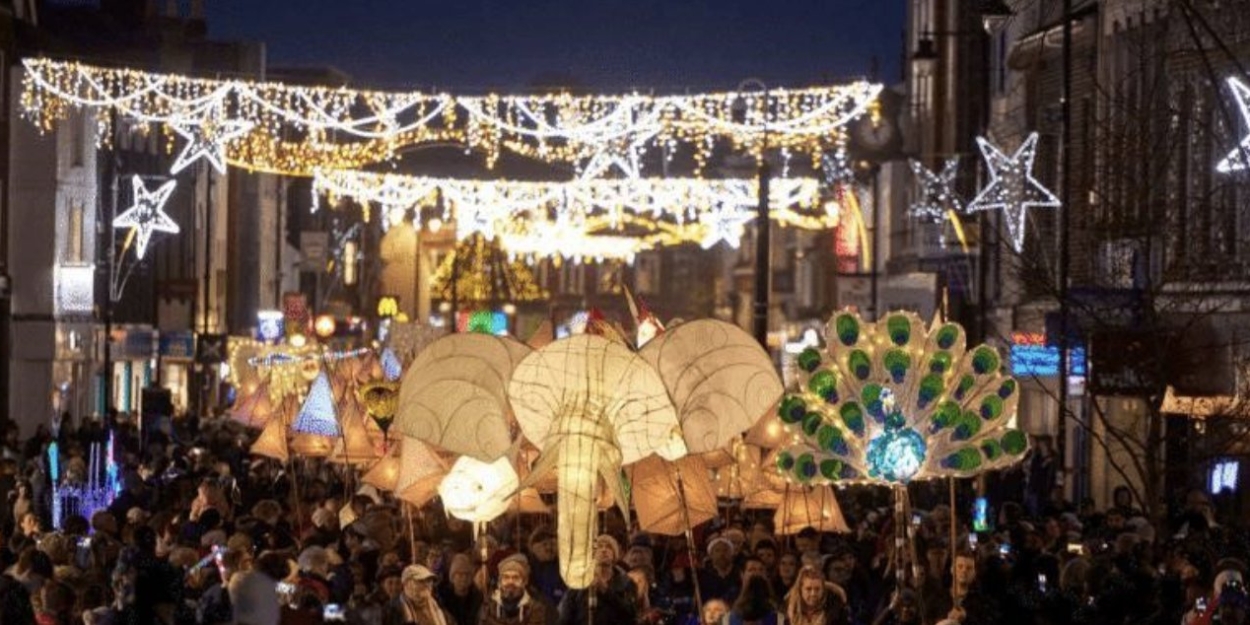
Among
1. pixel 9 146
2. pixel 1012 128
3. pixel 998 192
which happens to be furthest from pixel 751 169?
pixel 998 192

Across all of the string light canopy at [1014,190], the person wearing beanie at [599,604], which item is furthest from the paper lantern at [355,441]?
the string light canopy at [1014,190]

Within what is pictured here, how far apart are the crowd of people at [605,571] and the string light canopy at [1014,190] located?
12.4 meters

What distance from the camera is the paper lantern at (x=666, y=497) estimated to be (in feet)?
68.4

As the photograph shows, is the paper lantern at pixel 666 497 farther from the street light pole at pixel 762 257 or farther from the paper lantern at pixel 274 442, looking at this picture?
the street light pole at pixel 762 257

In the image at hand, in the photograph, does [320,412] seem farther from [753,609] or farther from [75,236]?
[75,236]

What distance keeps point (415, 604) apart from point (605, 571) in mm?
1626

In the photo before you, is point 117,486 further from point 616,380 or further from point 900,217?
point 900,217

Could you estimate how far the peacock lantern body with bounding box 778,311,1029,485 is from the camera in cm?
1780

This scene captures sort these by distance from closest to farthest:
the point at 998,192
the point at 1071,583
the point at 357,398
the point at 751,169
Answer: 1. the point at 1071,583
2. the point at 357,398
3. the point at 998,192
4. the point at 751,169

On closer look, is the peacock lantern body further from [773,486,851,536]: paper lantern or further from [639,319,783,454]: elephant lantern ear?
[773,486,851,536]: paper lantern

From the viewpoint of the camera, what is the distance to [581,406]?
16656 millimetres

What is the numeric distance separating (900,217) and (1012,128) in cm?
1755

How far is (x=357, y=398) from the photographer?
28.2 metres

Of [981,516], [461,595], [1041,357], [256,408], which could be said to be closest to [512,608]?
[461,595]
